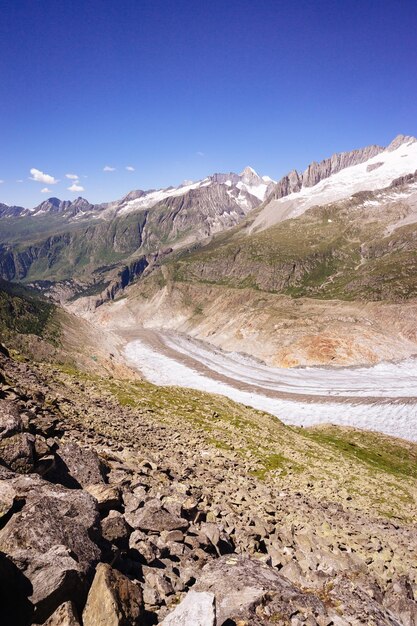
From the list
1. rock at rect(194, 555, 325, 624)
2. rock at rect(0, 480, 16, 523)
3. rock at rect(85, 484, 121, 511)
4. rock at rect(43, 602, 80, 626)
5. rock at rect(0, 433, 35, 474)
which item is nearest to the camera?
rock at rect(43, 602, 80, 626)

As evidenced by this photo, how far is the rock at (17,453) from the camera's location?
15.3 meters

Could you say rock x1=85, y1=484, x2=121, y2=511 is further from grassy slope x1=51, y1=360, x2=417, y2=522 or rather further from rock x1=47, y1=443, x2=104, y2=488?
grassy slope x1=51, y1=360, x2=417, y2=522

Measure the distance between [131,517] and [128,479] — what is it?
4.15 m

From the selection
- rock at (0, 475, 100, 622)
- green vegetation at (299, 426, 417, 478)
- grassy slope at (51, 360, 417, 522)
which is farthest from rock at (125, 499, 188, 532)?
green vegetation at (299, 426, 417, 478)

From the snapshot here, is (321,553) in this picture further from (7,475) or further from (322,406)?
(322,406)

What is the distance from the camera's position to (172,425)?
133 feet

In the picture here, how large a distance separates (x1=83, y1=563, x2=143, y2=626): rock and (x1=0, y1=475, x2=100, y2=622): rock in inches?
16.4

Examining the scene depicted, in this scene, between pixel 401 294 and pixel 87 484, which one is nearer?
pixel 87 484

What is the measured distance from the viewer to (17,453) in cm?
1552

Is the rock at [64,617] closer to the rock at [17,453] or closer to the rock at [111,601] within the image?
the rock at [111,601]

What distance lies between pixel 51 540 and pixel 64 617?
2357mm

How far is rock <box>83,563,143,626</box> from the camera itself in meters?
9.71

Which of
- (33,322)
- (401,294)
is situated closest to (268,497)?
(33,322)

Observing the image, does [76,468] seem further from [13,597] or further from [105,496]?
[13,597]
